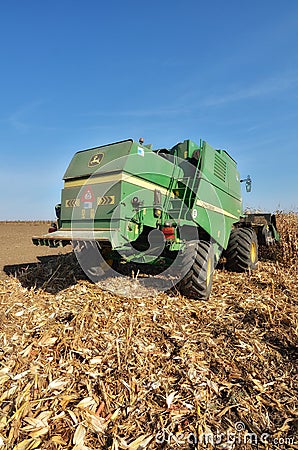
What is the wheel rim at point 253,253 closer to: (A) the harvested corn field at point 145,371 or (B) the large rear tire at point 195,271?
(A) the harvested corn field at point 145,371

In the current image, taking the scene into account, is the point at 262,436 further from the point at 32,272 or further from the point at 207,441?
the point at 32,272

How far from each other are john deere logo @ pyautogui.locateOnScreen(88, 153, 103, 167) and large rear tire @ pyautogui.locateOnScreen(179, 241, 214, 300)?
1924mm

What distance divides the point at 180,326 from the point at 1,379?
6.77 ft

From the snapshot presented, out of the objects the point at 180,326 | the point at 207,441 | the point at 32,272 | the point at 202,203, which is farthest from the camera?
the point at 32,272

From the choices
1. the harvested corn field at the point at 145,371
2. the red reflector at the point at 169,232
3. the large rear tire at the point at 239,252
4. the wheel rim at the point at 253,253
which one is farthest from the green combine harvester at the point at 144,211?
the wheel rim at the point at 253,253

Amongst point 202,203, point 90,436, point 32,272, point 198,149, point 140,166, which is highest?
point 198,149

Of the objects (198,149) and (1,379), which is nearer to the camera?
(1,379)

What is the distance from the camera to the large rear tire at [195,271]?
4605mm

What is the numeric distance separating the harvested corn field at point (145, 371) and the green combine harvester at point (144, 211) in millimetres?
633

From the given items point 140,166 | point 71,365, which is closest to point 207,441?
point 71,365

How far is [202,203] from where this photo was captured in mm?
5336

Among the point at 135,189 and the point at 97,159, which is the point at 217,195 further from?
the point at 97,159

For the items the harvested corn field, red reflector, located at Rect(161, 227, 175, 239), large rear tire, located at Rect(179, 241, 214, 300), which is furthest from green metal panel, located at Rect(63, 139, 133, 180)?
the harvested corn field

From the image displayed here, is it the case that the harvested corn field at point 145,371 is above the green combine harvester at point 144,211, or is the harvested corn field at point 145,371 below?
below
